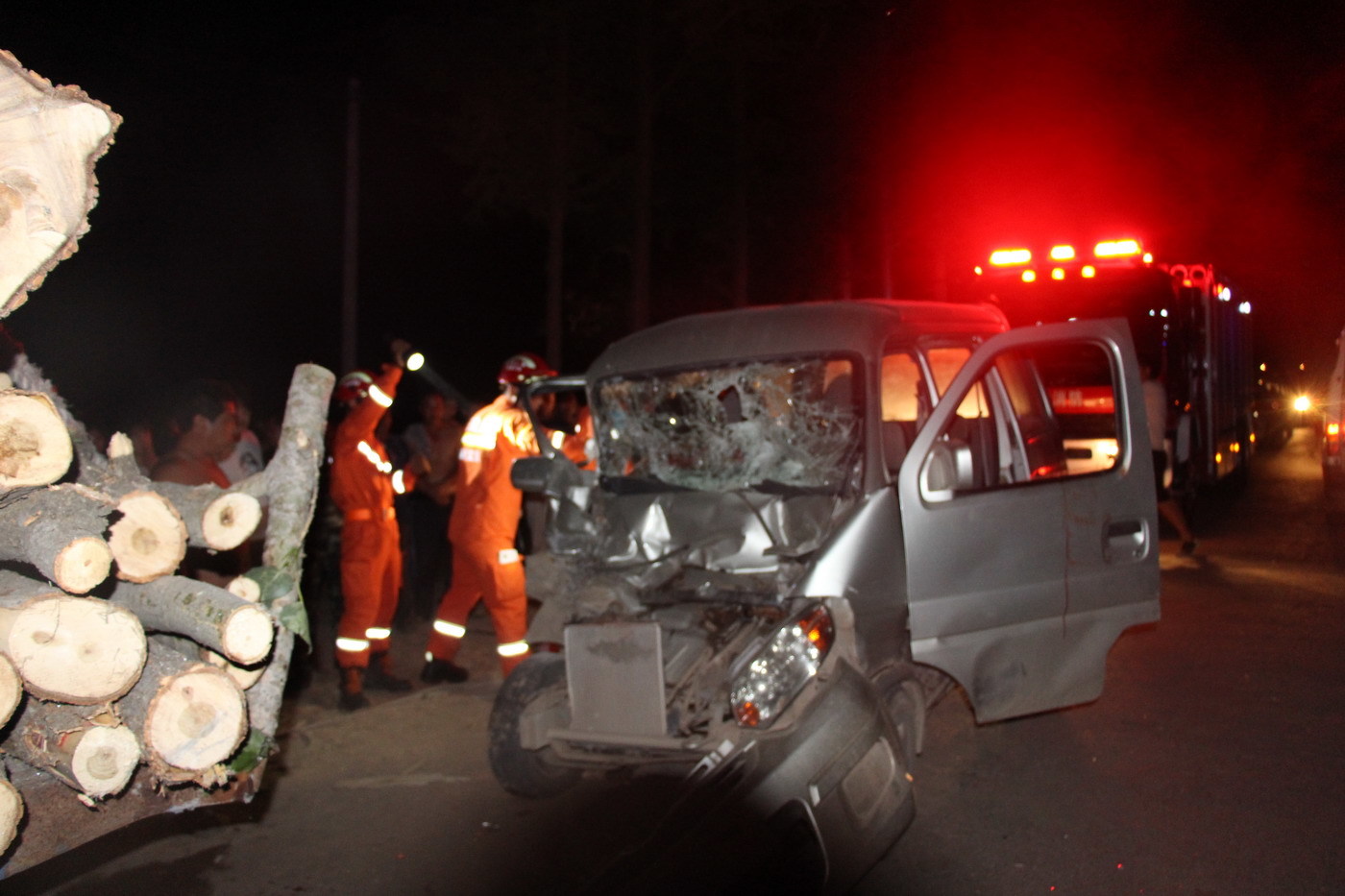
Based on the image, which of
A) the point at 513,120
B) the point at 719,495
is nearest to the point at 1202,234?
the point at 513,120

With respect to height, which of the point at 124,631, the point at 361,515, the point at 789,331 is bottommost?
the point at 124,631

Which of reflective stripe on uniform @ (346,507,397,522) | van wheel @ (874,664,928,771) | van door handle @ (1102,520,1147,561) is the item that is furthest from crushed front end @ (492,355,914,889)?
reflective stripe on uniform @ (346,507,397,522)

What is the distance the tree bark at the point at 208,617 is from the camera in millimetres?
2336

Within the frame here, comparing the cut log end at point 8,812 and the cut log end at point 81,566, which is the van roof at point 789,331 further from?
the cut log end at point 8,812

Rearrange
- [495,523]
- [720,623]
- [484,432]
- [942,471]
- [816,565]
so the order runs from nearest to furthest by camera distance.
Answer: [816,565], [942,471], [720,623], [495,523], [484,432]

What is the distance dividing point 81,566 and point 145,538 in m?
0.26

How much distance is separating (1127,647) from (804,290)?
1657 cm

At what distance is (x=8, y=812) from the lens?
223 cm

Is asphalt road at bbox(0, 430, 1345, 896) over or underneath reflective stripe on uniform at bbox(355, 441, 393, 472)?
underneath

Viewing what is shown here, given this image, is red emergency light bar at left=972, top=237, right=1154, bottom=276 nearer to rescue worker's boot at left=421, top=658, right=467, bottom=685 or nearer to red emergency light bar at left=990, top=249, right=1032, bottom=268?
red emergency light bar at left=990, top=249, right=1032, bottom=268

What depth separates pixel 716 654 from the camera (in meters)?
4.38

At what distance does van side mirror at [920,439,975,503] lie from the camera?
4.40m

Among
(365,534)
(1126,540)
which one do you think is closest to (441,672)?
(365,534)

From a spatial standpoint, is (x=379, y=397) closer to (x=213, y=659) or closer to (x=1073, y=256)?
(x=213, y=659)
